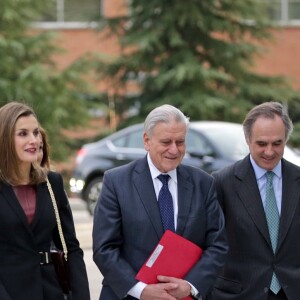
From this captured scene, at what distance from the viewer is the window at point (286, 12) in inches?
1417

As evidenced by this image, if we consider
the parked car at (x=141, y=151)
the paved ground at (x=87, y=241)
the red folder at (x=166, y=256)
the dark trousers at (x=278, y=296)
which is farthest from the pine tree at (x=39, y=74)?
the red folder at (x=166, y=256)

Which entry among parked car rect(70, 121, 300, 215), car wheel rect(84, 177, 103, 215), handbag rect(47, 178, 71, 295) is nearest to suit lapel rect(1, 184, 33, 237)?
handbag rect(47, 178, 71, 295)

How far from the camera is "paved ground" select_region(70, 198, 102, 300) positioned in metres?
10.9

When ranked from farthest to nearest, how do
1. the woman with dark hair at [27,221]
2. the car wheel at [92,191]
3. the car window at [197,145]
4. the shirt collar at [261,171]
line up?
the car wheel at [92,191] < the car window at [197,145] < the shirt collar at [261,171] < the woman with dark hair at [27,221]

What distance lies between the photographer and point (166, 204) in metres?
5.17

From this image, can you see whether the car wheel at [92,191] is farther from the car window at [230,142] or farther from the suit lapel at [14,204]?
the suit lapel at [14,204]

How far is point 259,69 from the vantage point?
1467 inches

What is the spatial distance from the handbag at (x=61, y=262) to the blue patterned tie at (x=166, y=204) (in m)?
0.59

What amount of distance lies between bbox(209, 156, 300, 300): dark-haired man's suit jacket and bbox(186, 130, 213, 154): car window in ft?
35.4

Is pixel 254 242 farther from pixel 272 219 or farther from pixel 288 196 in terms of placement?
pixel 288 196

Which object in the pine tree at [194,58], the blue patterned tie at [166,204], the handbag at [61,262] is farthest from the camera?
the pine tree at [194,58]

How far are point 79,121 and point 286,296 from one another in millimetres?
22892

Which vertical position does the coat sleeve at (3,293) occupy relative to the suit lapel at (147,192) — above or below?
below

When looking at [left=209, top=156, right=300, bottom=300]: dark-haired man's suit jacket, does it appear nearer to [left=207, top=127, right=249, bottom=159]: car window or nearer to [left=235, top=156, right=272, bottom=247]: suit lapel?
[left=235, top=156, right=272, bottom=247]: suit lapel
